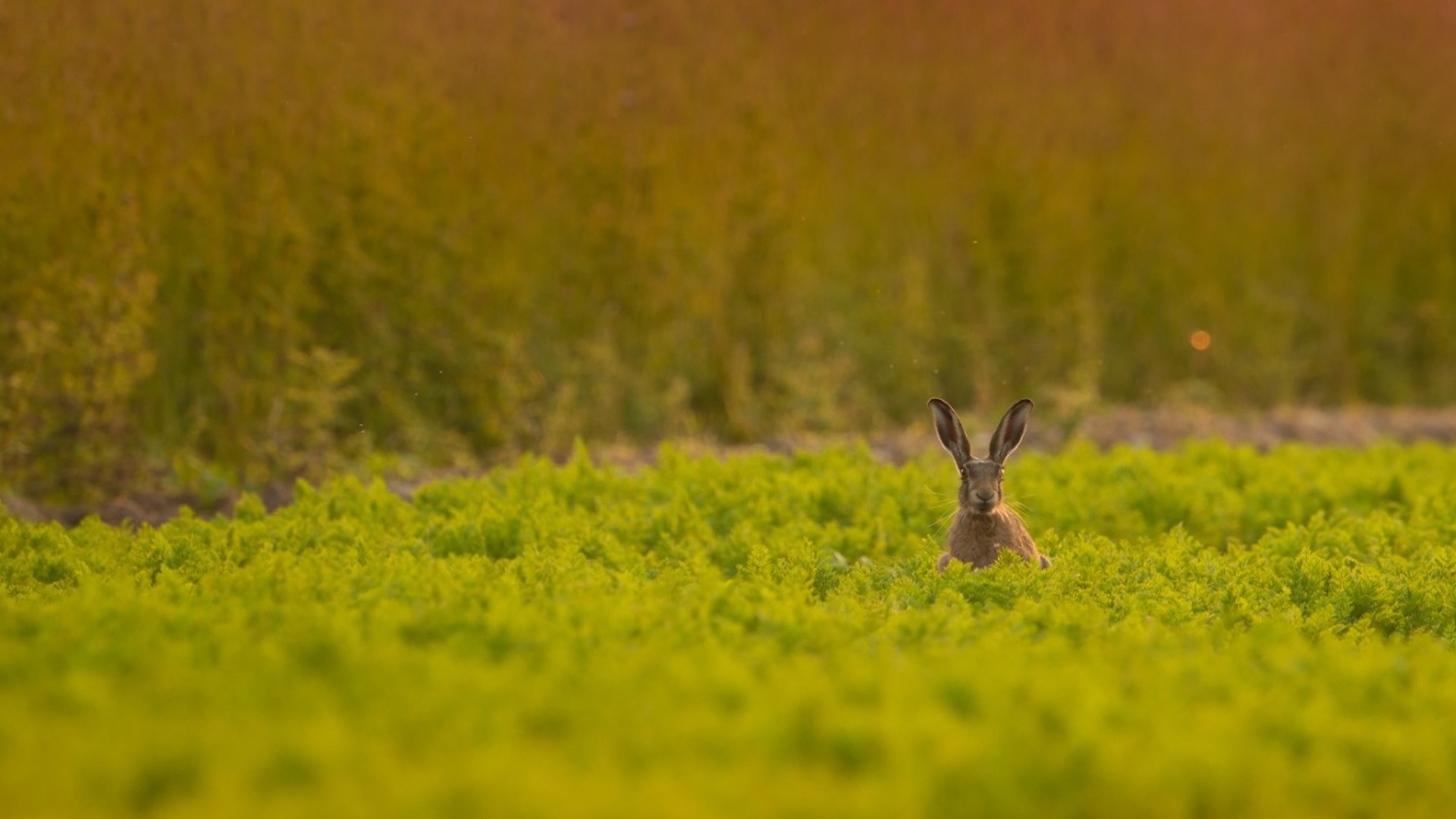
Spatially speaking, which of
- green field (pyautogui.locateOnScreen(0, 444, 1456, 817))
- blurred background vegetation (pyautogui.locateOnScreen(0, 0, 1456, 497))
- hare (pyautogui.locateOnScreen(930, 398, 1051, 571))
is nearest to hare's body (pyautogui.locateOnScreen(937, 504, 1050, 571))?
hare (pyautogui.locateOnScreen(930, 398, 1051, 571))

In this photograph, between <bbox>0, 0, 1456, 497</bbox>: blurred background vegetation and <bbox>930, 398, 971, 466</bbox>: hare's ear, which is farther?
<bbox>0, 0, 1456, 497</bbox>: blurred background vegetation

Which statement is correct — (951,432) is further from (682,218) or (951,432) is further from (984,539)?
(682,218)

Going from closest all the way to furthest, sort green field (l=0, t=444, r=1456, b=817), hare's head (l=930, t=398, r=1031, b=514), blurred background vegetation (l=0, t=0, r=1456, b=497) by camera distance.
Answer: green field (l=0, t=444, r=1456, b=817)
hare's head (l=930, t=398, r=1031, b=514)
blurred background vegetation (l=0, t=0, r=1456, b=497)

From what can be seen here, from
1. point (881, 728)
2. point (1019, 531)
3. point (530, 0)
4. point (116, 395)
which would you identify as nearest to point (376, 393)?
point (116, 395)

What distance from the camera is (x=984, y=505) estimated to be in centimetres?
647

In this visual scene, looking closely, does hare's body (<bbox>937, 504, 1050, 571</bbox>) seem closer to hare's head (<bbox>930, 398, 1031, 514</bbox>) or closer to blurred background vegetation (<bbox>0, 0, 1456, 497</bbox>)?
hare's head (<bbox>930, 398, 1031, 514</bbox>)

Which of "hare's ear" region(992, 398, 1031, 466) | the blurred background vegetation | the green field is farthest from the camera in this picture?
the blurred background vegetation

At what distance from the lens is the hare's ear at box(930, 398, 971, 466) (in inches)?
267

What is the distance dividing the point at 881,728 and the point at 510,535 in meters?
3.14

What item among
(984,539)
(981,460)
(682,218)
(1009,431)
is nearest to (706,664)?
(984,539)

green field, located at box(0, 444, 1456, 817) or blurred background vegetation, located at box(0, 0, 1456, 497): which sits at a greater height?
blurred background vegetation, located at box(0, 0, 1456, 497)

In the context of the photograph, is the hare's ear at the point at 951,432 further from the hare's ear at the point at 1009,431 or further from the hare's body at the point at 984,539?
the hare's body at the point at 984,539

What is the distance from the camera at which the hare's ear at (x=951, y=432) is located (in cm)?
677

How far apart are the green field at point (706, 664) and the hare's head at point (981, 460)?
28cm
